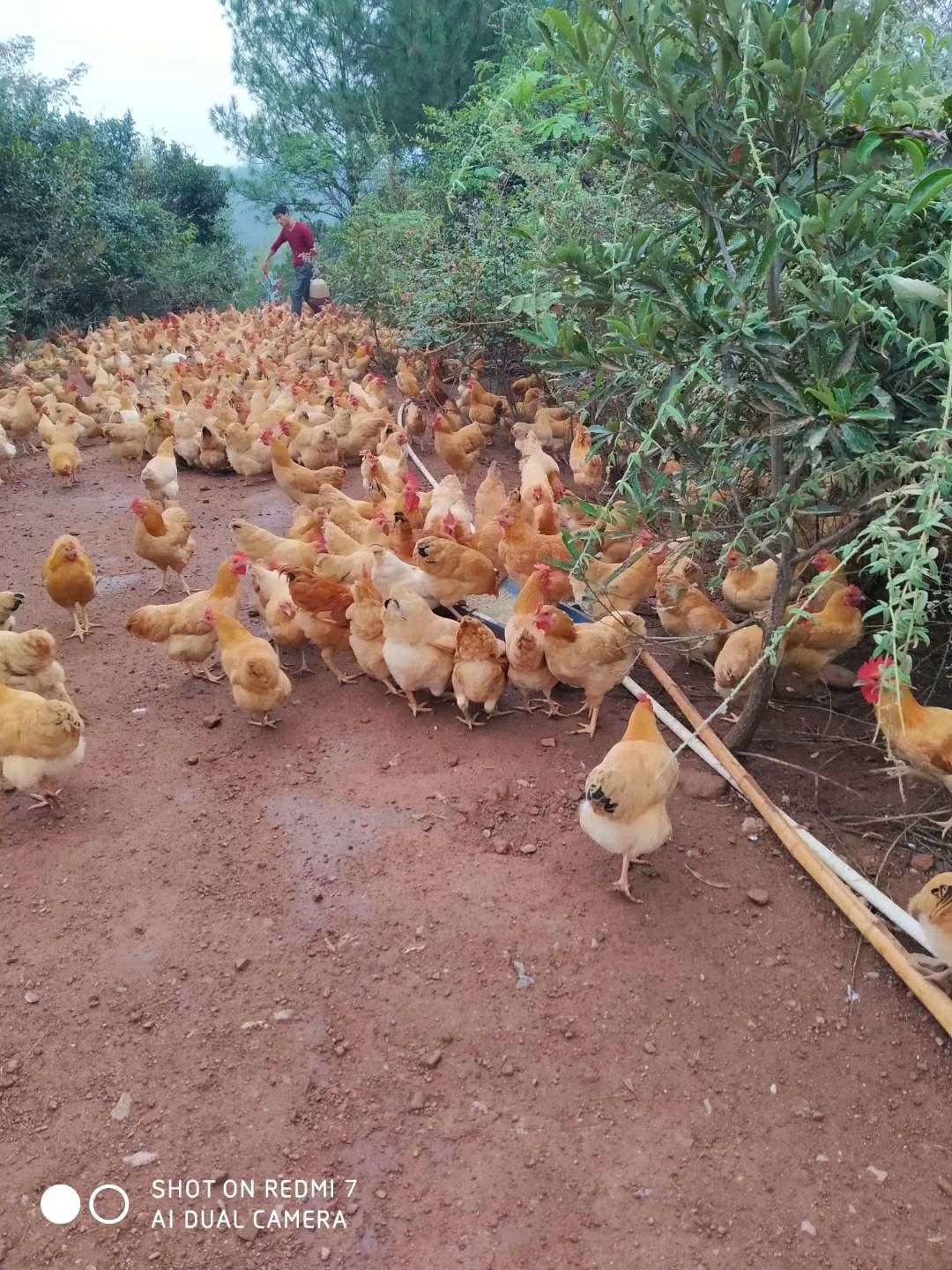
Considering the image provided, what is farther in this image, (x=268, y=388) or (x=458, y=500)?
(x=268, y=388)

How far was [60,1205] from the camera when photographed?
99.3 inches

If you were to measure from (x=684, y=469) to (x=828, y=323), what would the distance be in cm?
104

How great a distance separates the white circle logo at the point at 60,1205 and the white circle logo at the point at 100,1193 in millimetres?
22

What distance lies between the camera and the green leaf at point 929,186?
7.23 ft

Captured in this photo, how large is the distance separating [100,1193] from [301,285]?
59.2ft

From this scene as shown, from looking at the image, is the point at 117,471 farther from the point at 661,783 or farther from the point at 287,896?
the point at 661,783

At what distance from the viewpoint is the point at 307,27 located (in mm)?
24391

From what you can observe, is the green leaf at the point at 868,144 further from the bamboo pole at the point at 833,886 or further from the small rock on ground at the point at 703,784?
the small rock on ground at the point at 703,784

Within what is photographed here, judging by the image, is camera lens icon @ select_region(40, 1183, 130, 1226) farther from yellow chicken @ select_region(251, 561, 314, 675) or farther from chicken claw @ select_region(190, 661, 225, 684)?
chicken claw @ select_region(190, 661, 225, 684)

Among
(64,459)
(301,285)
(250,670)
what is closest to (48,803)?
(250,670)

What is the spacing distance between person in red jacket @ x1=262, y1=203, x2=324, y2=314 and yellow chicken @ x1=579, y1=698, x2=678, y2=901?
49.4ft

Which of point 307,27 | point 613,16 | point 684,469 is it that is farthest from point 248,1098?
point 307,27

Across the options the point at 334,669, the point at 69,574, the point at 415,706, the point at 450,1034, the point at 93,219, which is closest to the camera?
the point at 450,1034

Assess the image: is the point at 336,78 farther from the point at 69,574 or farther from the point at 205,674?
the point at 205,674
